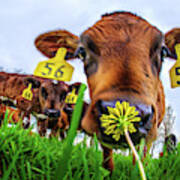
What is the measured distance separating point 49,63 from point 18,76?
1025 centimetres

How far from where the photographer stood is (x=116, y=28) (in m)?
2.19

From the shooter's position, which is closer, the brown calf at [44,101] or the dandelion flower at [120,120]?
the dandelion flower at [120,120]

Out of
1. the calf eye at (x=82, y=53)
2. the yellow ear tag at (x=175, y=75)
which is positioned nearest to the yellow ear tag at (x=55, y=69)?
the calf eye at (x=82, y=53)

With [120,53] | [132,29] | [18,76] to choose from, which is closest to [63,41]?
[132,29]

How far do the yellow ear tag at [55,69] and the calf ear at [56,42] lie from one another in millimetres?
357

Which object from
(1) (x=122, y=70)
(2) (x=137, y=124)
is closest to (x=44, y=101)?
Answer: (1) (x=122, y=70)

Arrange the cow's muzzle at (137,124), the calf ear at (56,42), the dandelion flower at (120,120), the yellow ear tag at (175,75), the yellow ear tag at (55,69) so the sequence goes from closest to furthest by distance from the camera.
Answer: the dandelion flower at (120,120)
the cow's muzzle at (137,124)
the yellow ear tag at (175,75)
the yellow ear tag at (55,69)
the calf ear at (56,42)

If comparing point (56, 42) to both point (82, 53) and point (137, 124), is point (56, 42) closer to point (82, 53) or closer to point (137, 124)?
point (82, 53)

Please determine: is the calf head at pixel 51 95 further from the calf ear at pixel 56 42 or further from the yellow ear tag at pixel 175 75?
the yellow ear tag at pixel 175 75

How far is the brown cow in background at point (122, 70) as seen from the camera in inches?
53.2

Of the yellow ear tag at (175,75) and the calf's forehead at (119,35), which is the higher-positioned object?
the calf's forehead at (119,35)

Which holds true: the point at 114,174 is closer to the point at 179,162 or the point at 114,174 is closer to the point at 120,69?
the point at 179,162

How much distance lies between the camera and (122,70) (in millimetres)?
1651

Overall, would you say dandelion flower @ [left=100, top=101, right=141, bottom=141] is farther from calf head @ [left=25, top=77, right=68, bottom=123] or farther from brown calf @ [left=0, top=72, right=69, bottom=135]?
calf head @ [left=25, top=77, right=68, bottom=123]
